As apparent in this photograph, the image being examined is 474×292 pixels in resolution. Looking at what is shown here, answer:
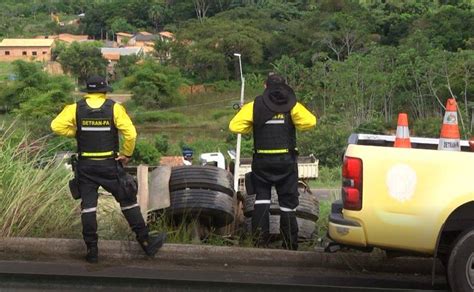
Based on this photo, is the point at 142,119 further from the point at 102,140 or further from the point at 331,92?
the point at 102,140

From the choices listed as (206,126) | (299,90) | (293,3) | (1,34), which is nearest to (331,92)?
(299,90)

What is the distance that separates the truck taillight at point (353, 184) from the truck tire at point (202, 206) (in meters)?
1.65

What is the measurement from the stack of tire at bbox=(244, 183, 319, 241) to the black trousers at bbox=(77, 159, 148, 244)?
1.23 metres

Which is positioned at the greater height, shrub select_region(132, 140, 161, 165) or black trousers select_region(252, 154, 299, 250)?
black trousers select_region(252, 154, 299, 250)

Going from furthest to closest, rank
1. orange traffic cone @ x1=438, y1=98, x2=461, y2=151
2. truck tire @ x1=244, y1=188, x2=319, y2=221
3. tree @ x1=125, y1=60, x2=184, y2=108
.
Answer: tree @ x1=125, y1=60, x2=184, y2=108 → truck tire @ x1=244, y1=188, x2=319, y2=221 → orange traffic cone @ x1=438, y1=98, x2=461, y2=151

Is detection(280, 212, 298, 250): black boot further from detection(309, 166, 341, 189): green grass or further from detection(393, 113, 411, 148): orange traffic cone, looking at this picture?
detection(309, 166, 341, 189): green grass

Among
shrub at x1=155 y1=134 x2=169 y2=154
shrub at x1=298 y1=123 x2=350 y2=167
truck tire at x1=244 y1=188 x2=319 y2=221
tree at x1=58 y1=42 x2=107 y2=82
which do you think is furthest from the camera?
tree at x1=58 y1=42 x2=107 y2=82

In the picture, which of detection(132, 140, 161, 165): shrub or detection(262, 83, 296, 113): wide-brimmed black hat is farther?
detection(132, 140, 161, 165): shrub

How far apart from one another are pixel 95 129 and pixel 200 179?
124 cm

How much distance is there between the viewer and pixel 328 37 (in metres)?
92.1

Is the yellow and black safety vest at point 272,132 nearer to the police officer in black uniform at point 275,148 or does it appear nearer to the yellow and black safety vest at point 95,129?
the police officer in black uniform at point 275,148

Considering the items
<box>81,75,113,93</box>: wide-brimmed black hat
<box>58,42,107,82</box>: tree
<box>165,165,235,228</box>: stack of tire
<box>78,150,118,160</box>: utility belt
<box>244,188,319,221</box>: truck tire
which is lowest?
<box>244,188,319,221</box>: truck tire

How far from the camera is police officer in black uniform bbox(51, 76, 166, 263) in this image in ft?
17.9

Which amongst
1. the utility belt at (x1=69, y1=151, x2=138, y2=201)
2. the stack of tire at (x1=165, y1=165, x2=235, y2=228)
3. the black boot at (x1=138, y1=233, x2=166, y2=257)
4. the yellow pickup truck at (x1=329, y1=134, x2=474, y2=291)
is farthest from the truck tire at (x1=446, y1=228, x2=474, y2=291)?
the utility belt at (x1=69, y1=151, x2=138, y2=201)
